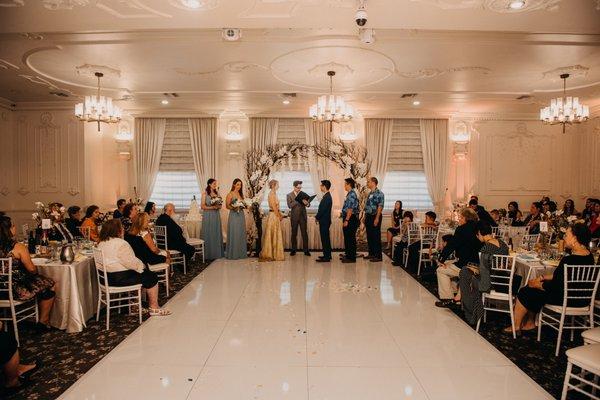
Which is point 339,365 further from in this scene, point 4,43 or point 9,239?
point 4,43

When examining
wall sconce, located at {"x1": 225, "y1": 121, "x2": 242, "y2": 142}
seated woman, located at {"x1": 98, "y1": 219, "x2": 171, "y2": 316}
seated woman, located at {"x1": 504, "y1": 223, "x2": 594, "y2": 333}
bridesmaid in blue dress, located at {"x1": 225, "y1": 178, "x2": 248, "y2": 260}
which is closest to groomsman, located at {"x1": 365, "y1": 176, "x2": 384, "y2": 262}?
bridesmaid in blue dress, located at {"x1": 225, "y1": 178, "x2": 248, "y2": 260}

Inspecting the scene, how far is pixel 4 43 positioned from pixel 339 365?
612 cm

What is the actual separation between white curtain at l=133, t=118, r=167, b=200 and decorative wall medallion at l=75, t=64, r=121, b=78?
144 inches

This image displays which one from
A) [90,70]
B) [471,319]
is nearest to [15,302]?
[90,70]

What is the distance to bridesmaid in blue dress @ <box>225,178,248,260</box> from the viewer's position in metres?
8.59

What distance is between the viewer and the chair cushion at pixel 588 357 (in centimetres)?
281

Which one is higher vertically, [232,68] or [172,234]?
[232,68]

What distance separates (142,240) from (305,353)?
2812 mm

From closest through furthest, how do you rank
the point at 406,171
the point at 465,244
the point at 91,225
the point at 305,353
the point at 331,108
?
the point at 305,353
the point at 465,244
the point at 91,225
the point at 331,108
the point at 406,171

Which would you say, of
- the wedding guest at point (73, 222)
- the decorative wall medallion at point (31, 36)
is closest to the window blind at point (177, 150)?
the wedding guest at point (73, 222)

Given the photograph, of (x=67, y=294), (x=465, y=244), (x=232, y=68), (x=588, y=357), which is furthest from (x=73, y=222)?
(x=588, y=357)

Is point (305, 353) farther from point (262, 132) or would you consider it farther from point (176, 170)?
point (176, 170)

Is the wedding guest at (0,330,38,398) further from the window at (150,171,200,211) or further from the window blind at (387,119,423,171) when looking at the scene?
the window blind at (387,119,423,171)

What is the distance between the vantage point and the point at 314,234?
985 centimetres
